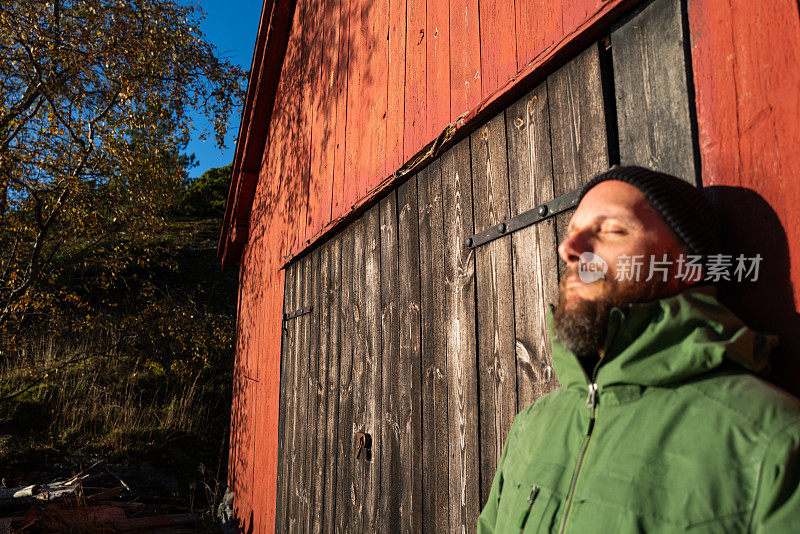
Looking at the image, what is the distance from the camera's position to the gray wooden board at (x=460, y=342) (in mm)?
2061

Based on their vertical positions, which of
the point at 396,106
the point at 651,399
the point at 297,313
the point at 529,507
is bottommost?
the point at 529,507

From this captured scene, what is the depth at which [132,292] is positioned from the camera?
520 inches

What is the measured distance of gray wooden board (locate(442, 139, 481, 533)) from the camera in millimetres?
2061

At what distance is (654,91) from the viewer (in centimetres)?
146

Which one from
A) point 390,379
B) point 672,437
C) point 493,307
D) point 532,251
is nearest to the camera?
point 672,437

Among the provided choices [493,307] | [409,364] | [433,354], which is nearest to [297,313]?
[409,364]

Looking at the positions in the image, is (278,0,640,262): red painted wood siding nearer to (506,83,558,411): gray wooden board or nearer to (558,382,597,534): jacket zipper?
(506,83,558,411): gray wooden board

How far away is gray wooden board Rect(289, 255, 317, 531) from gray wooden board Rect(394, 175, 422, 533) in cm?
146

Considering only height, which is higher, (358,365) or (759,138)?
(759,138)

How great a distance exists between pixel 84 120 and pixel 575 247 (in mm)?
9704

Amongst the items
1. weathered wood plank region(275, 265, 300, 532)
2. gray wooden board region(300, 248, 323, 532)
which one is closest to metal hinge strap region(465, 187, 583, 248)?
gray wooden board region(300, 248, 323, 532)

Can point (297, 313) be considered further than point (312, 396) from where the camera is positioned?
Yes

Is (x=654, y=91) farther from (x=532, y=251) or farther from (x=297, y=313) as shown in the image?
(x=297, y=313)

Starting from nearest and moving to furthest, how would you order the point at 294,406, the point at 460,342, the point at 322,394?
the point at 460,342, the point at 322,394, the point at 294,406
